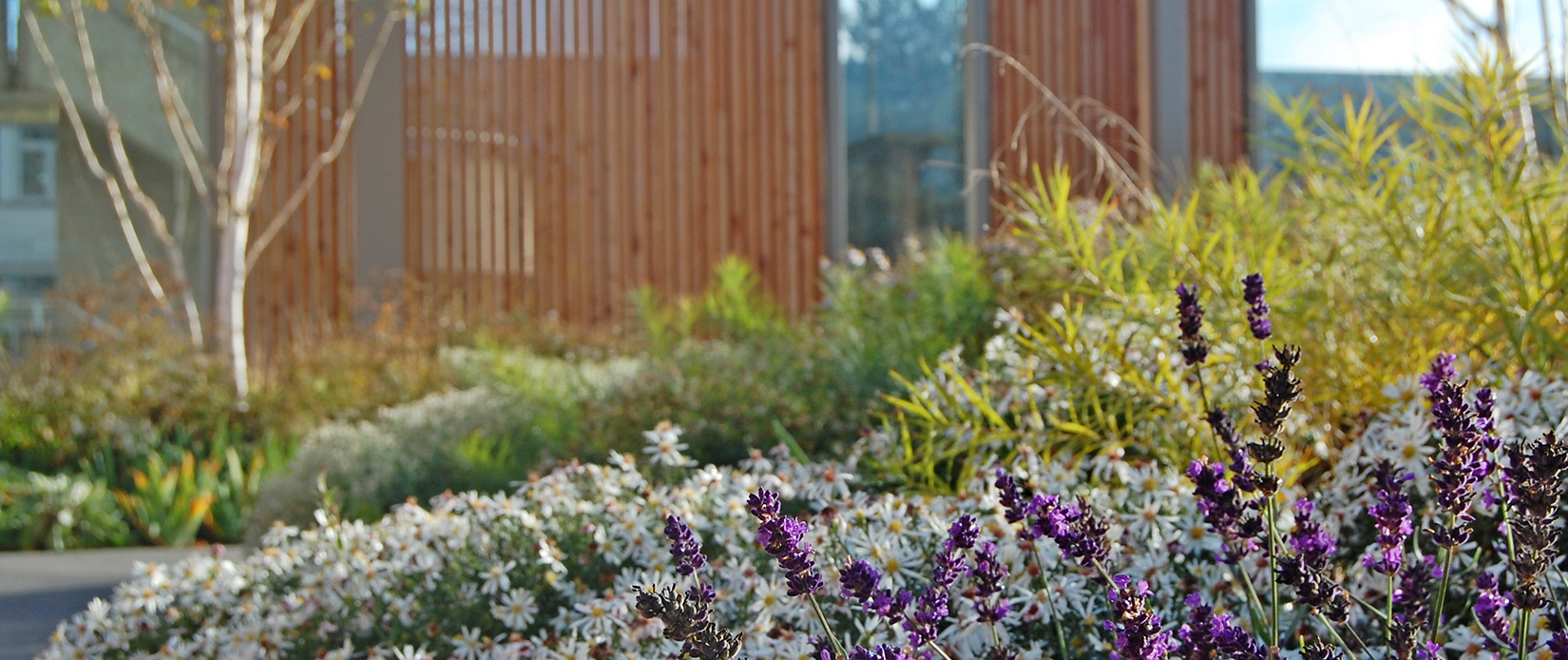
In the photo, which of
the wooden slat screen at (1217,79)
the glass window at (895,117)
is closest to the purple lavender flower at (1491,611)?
the glass window at (895,117)

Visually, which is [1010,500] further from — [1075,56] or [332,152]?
[1075,56]

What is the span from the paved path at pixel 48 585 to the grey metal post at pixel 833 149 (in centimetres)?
384

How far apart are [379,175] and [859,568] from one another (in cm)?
541

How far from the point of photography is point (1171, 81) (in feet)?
21.4

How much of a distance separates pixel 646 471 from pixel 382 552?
1.66 ft

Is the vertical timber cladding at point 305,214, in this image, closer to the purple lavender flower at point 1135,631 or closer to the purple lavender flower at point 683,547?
the purple lavender flower at point 683,547

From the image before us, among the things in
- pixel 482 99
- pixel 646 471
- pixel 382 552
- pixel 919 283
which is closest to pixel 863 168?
pixel 482 99

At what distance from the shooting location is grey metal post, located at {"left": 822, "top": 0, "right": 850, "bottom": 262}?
6.39 metres

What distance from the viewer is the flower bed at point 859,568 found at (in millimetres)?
961

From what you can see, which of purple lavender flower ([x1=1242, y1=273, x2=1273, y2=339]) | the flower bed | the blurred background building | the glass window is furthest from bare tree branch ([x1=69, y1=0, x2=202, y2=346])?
purple lavender flower ([x1=1242, y1=273, x2=1273, y2=339])

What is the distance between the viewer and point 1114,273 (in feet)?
5.82

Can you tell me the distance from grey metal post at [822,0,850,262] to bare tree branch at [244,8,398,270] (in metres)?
2.26

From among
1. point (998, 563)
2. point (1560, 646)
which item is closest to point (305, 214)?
point (998, 563)

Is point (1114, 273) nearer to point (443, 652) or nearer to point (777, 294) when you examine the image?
point (443, 652)
